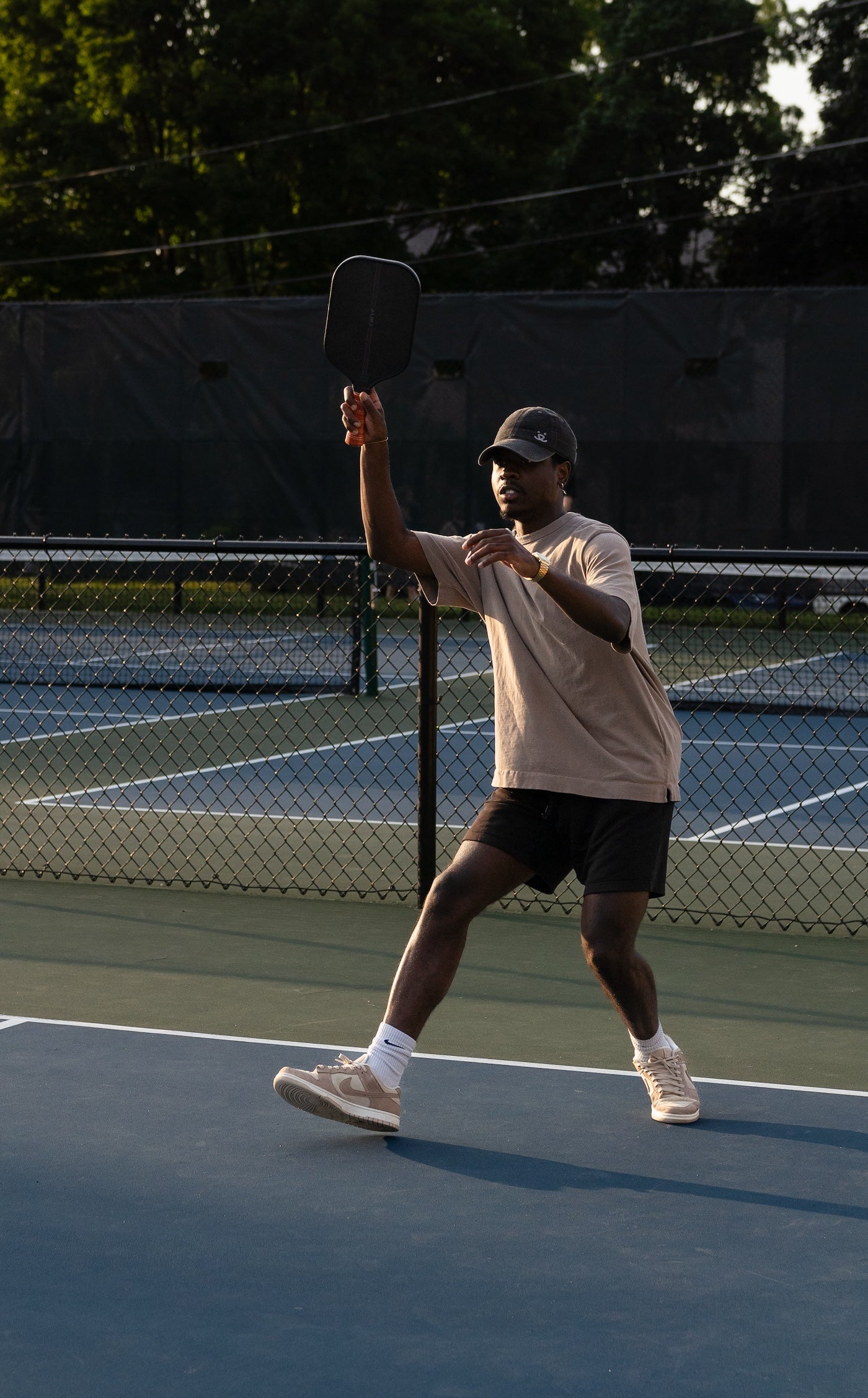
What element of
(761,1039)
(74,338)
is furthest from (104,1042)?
(74,338)

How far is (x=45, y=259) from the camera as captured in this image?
37.9 m

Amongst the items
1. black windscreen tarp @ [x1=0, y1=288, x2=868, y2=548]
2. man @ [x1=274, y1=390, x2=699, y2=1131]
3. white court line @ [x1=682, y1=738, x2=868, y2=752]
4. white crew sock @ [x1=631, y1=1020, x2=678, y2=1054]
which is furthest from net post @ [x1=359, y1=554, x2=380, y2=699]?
white crew sock @ [x1=631, y1=1020, x2=678, y2=1054]

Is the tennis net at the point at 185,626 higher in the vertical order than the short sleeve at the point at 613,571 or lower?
lower

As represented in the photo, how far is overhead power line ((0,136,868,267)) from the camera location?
3453 centimetres

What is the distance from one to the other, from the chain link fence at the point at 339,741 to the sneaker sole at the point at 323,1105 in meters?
2.68

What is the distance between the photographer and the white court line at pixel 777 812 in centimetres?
859

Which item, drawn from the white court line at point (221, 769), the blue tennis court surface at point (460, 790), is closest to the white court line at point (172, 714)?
the white court line at point (221, 769)

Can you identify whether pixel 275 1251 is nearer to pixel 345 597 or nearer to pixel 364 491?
pixel 364 491

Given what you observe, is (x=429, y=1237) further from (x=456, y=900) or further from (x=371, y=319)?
(x=371, y=319)

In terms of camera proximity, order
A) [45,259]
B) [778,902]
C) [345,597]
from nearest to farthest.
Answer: [778,902], [345,597], [45,259]

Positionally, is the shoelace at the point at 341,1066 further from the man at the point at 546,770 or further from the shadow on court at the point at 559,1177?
the shadow on court at the point at 559,1177

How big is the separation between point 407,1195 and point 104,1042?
152 centimetres

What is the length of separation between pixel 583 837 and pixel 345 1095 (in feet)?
2.77

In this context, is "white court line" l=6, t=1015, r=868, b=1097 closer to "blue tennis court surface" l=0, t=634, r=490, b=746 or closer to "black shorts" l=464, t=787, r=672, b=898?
"black shorts" l=464, t=787, r=672, b=898
